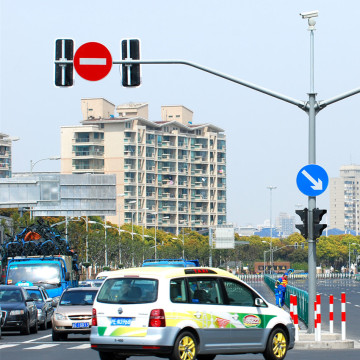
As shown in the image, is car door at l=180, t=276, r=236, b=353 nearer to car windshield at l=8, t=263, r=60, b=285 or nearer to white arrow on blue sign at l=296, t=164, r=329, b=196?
white arrow on blue sign at l=296, t=164, r=329, b=196

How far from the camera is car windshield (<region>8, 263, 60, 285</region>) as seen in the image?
1640 inches

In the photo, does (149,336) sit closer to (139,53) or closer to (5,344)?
(139,53)

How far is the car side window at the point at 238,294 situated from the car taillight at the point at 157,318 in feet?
6.02

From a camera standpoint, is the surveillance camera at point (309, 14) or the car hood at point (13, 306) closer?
the surveillance camera at point (309, 14)

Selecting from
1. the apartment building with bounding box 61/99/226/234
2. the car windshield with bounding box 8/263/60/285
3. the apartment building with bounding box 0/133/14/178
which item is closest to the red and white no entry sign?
the car windshield with bounding box 8/263/60/285

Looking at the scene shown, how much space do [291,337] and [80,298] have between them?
38.2 feet

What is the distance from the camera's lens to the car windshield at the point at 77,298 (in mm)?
29250

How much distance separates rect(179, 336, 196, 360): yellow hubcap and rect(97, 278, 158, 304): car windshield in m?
0.81

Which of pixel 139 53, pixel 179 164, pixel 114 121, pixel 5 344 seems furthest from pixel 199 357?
pixel 179 164

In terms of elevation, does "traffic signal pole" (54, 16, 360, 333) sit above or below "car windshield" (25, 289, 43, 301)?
above

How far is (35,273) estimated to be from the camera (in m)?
41.9

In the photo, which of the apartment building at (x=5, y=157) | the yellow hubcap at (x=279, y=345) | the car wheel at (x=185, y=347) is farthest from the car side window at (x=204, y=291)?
the apartment building at (x=5, y=157)

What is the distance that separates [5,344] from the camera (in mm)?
26062

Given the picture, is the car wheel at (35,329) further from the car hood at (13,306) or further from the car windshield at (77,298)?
the car windshield at (77,298)
